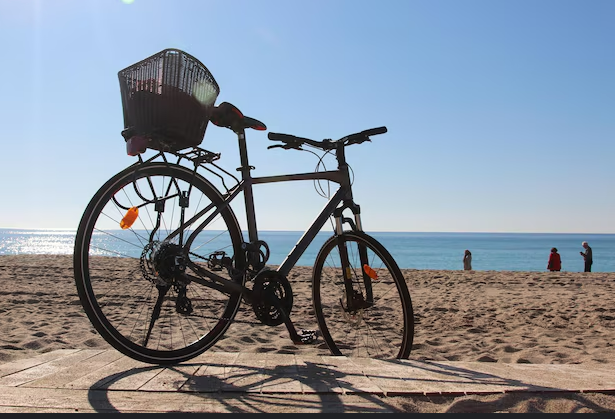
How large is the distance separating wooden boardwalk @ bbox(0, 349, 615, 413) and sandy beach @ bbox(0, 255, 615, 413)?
5.7 inches

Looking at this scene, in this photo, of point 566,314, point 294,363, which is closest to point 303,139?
point 294,363

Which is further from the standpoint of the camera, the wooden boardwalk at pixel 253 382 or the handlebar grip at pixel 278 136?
the handlebar grip at pixel 278 136

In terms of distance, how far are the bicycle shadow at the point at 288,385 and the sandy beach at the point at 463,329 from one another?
0.17 meters

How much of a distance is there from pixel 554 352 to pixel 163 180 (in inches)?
149

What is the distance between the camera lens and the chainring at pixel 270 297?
2904 mm

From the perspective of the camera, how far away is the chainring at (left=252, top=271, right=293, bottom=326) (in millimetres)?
2904

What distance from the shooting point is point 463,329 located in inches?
213

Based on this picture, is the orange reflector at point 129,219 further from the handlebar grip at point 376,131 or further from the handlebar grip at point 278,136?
the handlebar grip at point 376,131

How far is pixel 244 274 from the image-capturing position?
9.71ft

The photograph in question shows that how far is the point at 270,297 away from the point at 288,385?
2.42 feet

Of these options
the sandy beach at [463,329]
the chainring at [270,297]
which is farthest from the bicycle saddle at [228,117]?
the sandy beach at [463,329]

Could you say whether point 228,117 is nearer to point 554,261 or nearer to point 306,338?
point 306,338

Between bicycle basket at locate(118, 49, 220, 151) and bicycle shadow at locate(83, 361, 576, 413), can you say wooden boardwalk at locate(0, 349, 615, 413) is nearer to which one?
bicycle shadow at locate(83, 361, 576, 413)

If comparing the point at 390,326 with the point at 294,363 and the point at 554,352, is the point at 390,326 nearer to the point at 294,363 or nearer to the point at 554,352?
the point at 554,352
